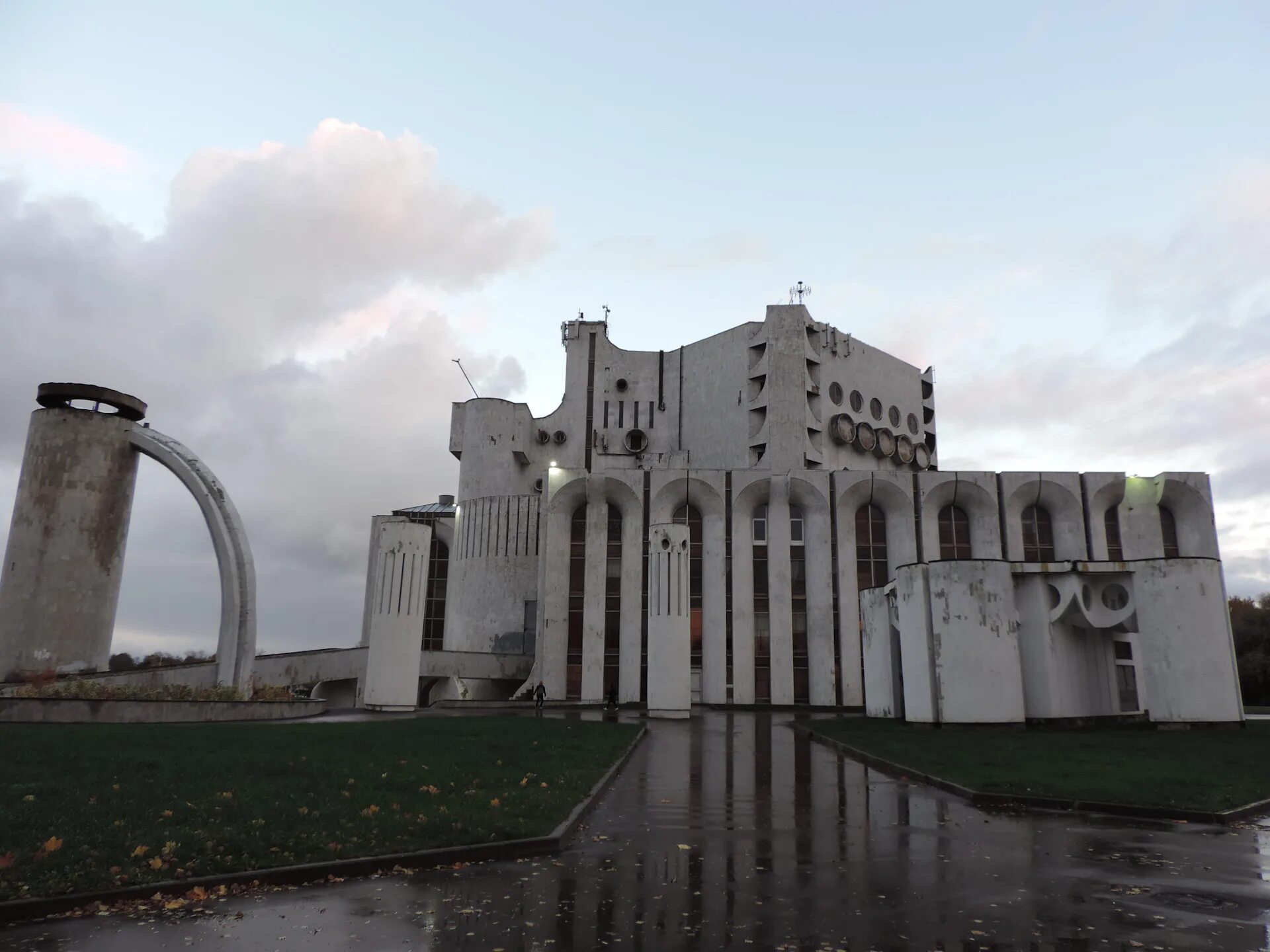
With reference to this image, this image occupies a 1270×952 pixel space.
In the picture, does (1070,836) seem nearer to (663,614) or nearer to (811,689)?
(663,614)

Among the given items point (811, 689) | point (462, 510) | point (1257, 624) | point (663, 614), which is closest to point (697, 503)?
point (811, 689)

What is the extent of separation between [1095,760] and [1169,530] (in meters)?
41.0

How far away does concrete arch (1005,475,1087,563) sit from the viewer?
4884cm

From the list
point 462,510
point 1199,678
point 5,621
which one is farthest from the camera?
point 462,510

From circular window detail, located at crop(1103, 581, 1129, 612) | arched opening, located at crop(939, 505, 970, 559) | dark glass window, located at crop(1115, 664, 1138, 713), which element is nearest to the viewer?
circular window detail, located at crop(1103, 581, 1129, 612)

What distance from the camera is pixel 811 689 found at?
153 ft

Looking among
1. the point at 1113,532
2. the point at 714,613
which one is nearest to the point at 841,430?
the point at 1113,532

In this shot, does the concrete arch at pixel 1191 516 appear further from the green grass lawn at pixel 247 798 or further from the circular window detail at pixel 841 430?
the green grass lawn at pixel 247 798

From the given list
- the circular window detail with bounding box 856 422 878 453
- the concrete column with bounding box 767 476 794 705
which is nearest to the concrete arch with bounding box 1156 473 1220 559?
the circular window detail with bounding box 856 422 878 453

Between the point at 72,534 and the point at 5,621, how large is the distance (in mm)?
3683

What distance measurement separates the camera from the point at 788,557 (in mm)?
48656

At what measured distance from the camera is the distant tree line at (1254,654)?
55.6m

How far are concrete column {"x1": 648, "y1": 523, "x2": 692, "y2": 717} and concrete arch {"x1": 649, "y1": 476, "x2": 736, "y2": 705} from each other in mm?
13284

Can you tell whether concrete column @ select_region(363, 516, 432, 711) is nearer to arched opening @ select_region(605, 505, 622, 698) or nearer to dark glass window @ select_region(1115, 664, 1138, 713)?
arched opening @ select_region(605, 505, 622, 698)
